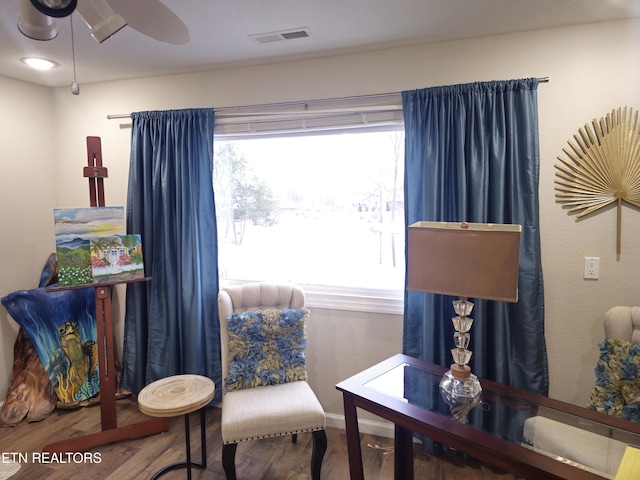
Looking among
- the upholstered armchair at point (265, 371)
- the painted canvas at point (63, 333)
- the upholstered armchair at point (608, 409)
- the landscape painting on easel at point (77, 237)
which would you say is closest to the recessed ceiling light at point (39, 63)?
the landscape painting on easel at point (77, 237)

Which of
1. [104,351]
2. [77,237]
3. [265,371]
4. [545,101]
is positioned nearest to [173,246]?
[77,237]

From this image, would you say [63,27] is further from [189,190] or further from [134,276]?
[134,276]

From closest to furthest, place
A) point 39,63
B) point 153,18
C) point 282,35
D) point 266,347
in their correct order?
point 153,18
point 282,35
point 266,347
point 39,63

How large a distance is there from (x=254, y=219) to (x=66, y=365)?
1783mm

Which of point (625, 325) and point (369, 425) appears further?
point (369, 425)

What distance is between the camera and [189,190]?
113 inches

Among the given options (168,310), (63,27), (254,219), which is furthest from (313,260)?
(63,27)

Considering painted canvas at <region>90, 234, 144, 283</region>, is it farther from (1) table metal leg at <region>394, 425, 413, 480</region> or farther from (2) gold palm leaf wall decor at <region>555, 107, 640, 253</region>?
(2) gold palm leaf wall decor at <region>555, 107, 640, 253</region>

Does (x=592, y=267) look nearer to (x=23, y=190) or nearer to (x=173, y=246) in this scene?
(x=173, y=246)

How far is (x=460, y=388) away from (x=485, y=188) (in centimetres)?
113

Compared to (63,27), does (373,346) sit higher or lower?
lower

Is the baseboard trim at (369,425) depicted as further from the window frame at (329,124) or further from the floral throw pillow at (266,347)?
the window frame at (329,124)

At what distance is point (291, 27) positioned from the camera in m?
2.17

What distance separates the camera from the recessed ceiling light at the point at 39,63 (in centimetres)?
264
